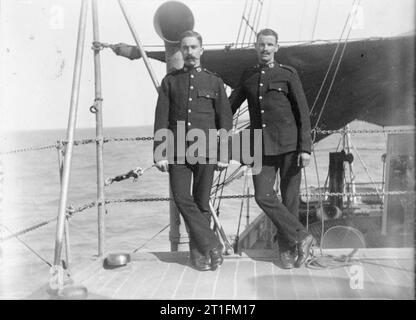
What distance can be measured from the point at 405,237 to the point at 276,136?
15.6 ft

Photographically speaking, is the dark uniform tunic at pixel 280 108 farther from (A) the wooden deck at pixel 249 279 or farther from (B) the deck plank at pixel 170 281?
(B) the deck plank at pixel 170 281

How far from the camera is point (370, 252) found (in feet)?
12.7

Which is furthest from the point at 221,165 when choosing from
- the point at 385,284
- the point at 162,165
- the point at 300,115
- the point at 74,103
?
the point at 385,284

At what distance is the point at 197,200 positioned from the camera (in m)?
3.79

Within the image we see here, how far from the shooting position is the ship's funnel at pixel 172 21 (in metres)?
4.50

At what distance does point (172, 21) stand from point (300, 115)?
157 cm

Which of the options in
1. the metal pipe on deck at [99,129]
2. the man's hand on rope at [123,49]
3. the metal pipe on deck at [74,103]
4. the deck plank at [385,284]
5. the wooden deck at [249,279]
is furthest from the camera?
the man's hand on rope at [123,49]

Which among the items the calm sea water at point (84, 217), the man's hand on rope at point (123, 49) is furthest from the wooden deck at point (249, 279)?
the calm sea water at point (84, 217)

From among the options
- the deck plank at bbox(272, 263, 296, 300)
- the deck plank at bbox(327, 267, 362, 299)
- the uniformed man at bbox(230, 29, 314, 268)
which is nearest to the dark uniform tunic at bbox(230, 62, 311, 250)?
the uniformed man at bbox(230, 29, 314, 268)

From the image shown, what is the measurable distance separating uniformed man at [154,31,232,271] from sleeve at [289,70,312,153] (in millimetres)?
487

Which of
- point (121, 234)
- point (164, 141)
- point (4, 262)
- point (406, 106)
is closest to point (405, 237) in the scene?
point (406, 106)

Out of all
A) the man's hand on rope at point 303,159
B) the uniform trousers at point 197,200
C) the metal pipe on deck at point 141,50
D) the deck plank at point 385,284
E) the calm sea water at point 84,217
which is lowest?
the calm sea water at point 84,217

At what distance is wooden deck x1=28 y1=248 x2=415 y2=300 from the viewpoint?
3.11 meters
